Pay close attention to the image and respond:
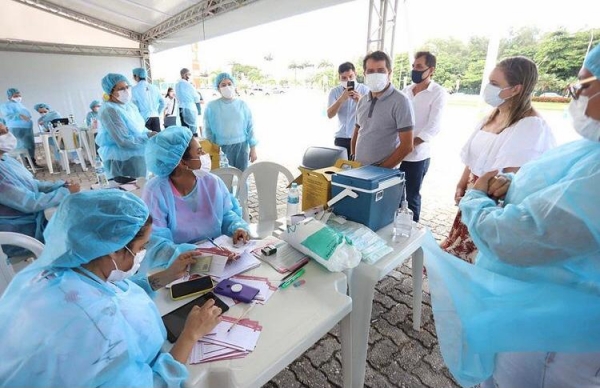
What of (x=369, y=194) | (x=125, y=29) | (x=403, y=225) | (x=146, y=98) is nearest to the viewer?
(x=369, y=194)

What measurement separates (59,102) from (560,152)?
36.7 feet

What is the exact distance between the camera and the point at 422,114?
8.44 ft

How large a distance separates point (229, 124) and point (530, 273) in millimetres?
3214

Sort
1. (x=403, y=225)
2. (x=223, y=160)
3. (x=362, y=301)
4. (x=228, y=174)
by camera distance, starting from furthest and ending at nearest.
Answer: (x=223, y=160) → (x=228, y=174) → (x=403, y=225) → (x=362, y=301)

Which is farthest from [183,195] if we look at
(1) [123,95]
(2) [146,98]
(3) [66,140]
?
(2) [146,98]

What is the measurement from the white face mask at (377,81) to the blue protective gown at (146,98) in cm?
555

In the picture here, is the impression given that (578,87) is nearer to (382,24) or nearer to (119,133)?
(119,133)

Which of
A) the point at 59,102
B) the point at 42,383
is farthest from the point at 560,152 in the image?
the point at 59,102

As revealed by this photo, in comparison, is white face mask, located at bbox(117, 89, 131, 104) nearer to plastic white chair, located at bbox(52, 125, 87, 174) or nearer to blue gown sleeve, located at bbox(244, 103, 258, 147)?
blue gown sleeve, located at bbox(244, 103, 258, 147)

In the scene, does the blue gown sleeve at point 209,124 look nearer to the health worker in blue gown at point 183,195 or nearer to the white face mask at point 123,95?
the white face mask at point 123,95

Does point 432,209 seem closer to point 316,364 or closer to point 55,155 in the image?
point 316,364

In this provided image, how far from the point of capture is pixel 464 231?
198 centimetres

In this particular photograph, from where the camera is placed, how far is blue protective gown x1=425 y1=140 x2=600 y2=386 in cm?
69

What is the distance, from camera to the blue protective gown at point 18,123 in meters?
5.59
